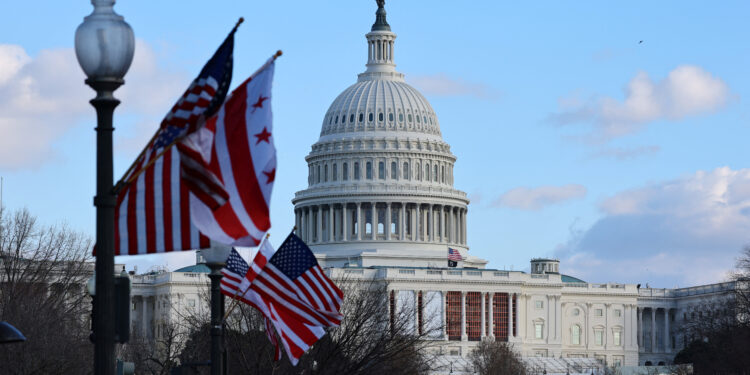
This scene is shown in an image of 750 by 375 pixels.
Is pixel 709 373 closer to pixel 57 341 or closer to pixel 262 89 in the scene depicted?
pixel 57 341

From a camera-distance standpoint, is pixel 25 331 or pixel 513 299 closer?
pixel 25 331

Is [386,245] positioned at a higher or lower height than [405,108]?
lower

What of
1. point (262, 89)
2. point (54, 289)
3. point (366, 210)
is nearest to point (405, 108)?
point (366, 210)

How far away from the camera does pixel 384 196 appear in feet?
632

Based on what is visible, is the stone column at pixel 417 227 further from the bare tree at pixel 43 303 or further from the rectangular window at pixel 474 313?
the bare tree at pixel 43 303

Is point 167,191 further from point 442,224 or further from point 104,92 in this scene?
point 442,224

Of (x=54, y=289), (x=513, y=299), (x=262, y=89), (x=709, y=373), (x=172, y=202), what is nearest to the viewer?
(x=172, y=202)

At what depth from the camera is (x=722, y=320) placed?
142625 millimetres

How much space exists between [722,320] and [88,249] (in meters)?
55.4

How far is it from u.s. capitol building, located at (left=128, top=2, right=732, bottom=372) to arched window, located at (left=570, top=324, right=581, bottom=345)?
0.15 meters

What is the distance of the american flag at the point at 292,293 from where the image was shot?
30.8 metres

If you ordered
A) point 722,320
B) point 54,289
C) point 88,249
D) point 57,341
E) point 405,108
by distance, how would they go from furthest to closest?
point 405,108
point 722,320
point 88,249
point 54,289
point 57,341

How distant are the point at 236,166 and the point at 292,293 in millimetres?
12033

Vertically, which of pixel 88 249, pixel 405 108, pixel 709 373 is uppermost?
pixel 405 108
